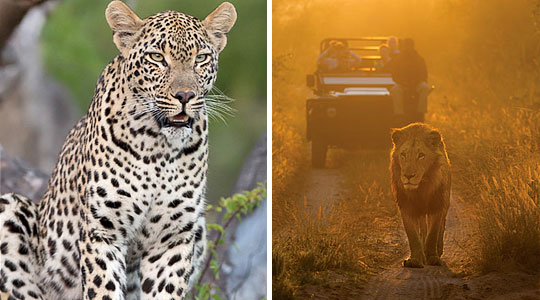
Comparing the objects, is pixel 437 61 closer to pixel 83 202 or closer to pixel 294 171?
Answer: pixel 294 171

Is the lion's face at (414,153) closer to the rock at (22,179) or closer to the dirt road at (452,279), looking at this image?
the dirt road at (452,279)

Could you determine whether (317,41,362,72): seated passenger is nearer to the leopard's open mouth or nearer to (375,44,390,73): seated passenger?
(375,44,390,73): seated passenger

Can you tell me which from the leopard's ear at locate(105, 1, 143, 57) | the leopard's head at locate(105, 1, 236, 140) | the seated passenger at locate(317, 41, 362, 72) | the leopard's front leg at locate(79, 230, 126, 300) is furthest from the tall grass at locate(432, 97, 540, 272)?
the leopard's front leg at locate(79, 230, 126, 300)

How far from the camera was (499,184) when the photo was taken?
145 inches

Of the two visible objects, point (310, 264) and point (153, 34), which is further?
point (310, 264)

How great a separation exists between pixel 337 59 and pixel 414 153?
0.71m

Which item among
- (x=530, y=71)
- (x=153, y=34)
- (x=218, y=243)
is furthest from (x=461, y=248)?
(x=153, y=34)

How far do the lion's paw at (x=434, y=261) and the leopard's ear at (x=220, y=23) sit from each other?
1679 mm

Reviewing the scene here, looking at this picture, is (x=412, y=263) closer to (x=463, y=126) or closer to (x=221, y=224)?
(x=463, y=126)

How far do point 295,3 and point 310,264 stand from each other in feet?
5.01

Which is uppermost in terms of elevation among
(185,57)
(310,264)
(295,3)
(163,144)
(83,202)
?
(295,3)

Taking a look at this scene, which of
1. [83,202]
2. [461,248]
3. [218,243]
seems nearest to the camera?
[83,202]

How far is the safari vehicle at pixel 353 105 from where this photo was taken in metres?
3.67

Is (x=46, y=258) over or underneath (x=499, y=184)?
underneath
